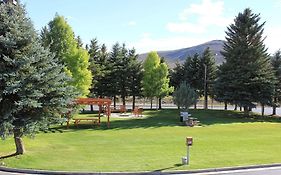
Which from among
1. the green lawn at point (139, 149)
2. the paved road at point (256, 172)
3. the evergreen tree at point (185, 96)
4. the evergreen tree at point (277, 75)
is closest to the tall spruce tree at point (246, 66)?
the evergreen tree at point (277, 75)

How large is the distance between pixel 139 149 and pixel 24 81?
7.22m

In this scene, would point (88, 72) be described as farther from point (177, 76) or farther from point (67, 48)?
point (177, 76)

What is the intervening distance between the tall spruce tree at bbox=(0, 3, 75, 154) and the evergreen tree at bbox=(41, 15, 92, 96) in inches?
724

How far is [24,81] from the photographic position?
59.5 ft

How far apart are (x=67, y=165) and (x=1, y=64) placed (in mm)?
5722

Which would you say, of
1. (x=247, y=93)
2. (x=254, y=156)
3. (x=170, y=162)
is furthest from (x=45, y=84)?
(x=247, y=93)

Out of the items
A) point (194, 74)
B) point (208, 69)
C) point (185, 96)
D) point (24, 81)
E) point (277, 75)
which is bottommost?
point (185, 96)

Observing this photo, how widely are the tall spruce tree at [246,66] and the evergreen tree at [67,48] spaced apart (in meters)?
18.2

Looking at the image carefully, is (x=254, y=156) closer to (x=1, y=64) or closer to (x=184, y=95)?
(x=1, y=64)

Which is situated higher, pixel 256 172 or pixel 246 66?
pixel 246 66

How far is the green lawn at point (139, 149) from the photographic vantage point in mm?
16984

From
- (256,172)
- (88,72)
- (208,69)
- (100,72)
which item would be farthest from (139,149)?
(208,69)

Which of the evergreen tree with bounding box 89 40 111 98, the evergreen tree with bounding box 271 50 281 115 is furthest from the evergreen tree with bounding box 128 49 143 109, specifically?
the evergreen tree with bounding box 271 50 281 115

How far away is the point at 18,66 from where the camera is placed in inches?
717
